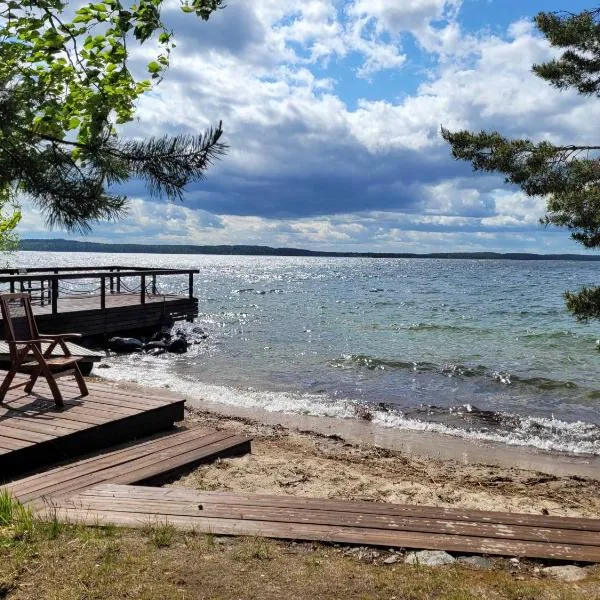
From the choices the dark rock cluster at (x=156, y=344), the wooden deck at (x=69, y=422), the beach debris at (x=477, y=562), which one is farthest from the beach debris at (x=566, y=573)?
the dark rock cluster at (x=156, y=344)

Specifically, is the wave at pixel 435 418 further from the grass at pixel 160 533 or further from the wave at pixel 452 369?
the grass at pixel 160 533

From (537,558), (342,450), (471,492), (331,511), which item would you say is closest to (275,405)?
(342,450)

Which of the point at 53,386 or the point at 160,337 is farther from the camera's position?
the point at 160,337

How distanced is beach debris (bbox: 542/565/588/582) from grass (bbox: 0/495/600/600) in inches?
2.6

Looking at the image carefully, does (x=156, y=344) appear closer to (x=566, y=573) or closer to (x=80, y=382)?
(x=80, y=382)

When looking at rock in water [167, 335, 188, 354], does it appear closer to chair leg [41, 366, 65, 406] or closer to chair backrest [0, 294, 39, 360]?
chair backrest [0, 294, 39, 360]

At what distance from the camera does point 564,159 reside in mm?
7234

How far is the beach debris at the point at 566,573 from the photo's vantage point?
343cm

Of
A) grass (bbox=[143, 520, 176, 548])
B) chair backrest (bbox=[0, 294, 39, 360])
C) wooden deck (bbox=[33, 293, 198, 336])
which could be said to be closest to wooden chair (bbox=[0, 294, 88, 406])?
chair backrest (bbox=[0, 294, 39, 360])

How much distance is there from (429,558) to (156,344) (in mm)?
15395

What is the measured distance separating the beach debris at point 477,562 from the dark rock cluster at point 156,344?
14.6m

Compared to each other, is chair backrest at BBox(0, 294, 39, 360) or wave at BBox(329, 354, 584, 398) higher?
chair backrest at BBox(0, 294, 39, 360)

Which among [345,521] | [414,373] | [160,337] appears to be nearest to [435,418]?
[414,373]

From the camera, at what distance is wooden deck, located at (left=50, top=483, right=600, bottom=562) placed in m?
3.81
